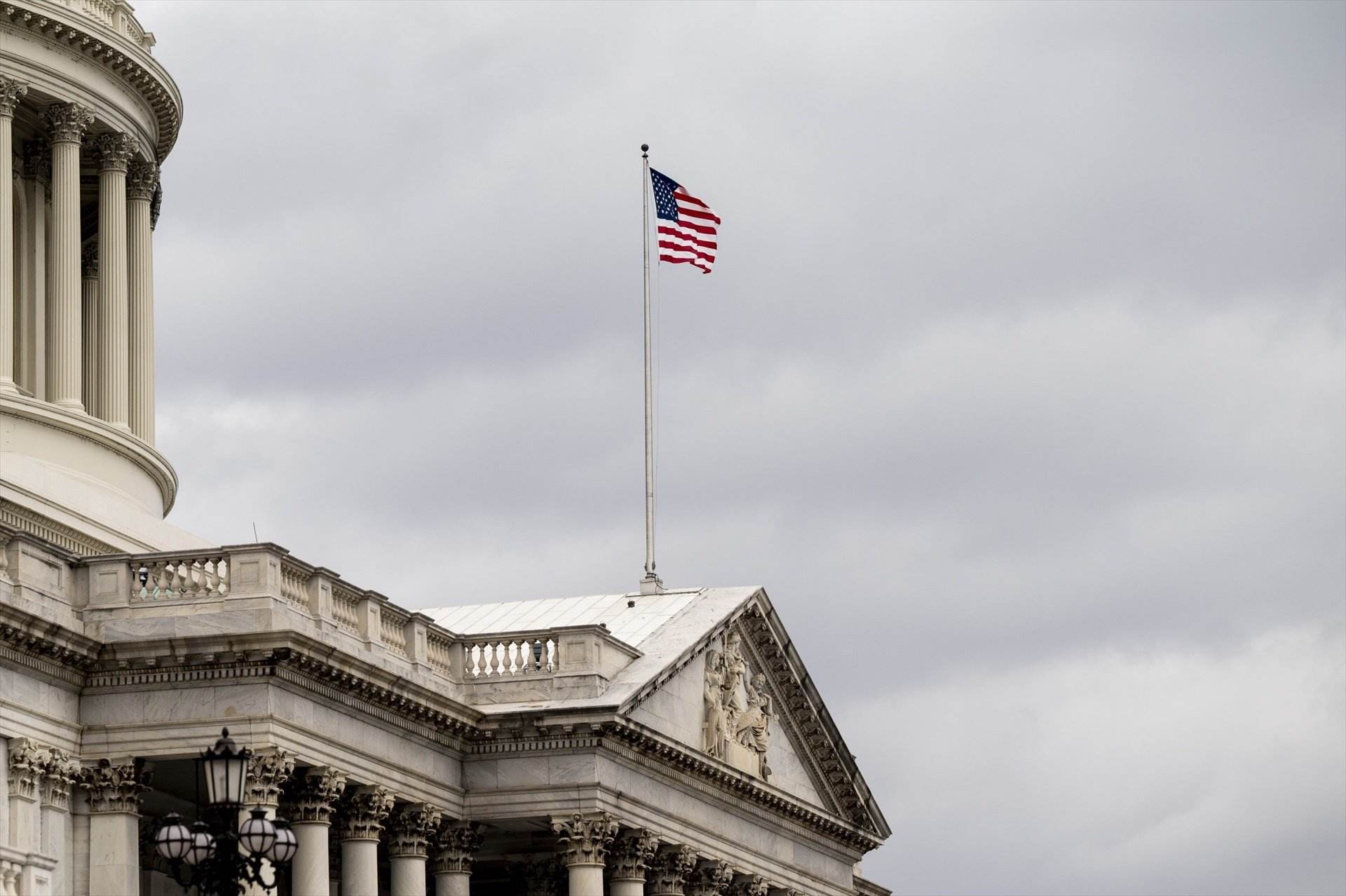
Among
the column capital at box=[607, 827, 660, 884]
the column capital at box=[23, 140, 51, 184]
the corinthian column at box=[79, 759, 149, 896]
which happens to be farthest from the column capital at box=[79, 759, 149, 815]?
the column capital at box=[23, 140, 51, 184]

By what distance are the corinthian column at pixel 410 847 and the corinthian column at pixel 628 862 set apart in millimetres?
5664

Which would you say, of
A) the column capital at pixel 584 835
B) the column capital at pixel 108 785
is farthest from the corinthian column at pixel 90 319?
the column capital at pixel 108 785

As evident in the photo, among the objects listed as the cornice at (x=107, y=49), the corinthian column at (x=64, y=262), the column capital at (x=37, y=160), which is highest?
the cornice at (x=107, y=49)

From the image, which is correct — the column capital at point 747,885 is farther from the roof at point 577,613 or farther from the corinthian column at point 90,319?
the corinthian column at point 90,319

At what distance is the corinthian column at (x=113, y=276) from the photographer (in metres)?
74.9

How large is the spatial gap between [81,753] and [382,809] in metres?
7.00

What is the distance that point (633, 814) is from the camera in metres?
68.5

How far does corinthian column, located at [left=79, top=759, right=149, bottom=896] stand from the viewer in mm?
56594

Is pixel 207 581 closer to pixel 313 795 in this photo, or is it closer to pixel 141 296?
pixel 313 795

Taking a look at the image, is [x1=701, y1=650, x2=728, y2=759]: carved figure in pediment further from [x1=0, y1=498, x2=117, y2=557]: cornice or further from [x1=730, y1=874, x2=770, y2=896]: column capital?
[x1=0, y1=498, x2=117, y2=557]: cornice

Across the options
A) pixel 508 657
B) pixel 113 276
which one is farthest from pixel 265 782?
pixel 113 276

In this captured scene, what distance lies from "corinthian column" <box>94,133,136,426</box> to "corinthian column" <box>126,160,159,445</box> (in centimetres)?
36

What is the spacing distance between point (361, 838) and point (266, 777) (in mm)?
5131

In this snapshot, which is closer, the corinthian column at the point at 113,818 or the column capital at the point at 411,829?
the corinthian column at the point at 113,818
